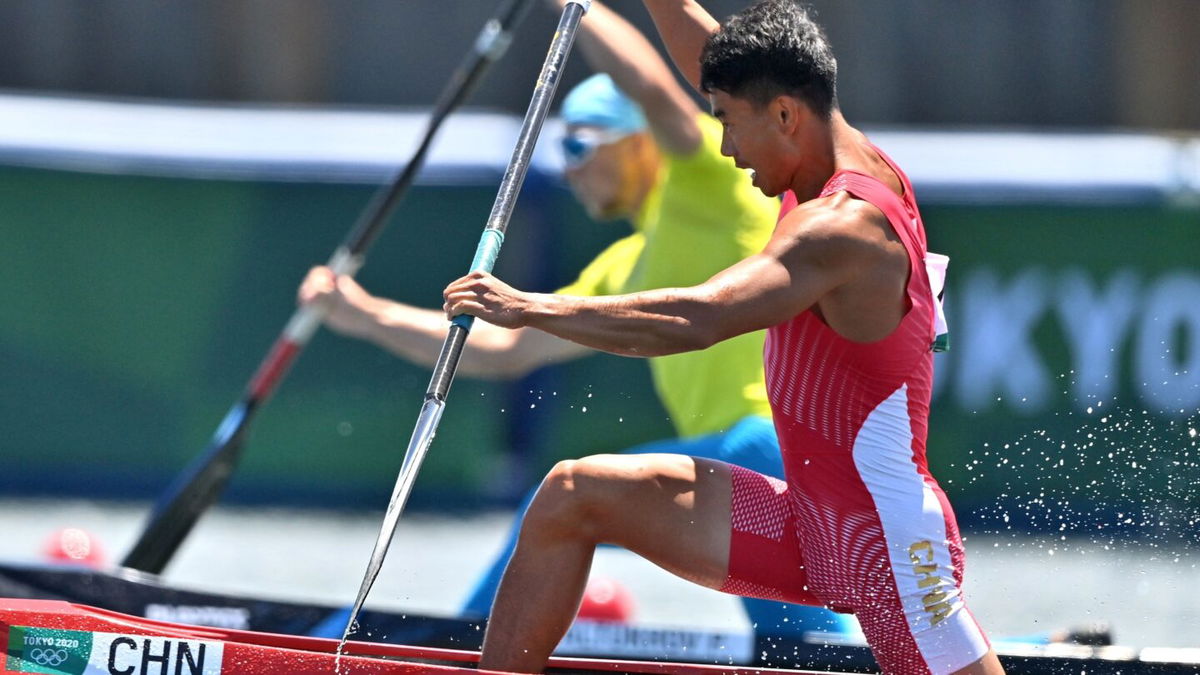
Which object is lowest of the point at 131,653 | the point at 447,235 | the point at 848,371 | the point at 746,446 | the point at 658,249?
the point at 131,653

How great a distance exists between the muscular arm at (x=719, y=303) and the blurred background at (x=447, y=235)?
480 centimetres

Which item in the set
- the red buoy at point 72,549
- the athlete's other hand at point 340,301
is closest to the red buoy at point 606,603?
the athlete's other hand at point 340,301

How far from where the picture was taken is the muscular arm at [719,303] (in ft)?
9.75

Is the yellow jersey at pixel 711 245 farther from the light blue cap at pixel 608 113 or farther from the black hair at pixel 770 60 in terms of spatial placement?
the black hair at pixel 770 60

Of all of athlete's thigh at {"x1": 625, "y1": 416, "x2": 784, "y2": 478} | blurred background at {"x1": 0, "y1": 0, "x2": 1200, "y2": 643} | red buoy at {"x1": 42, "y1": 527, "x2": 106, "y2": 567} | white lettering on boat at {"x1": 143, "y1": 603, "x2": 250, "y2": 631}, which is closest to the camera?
athlete's thigh at {"x1": 625, "y1": 416, "x2": 784, "y2": 478}

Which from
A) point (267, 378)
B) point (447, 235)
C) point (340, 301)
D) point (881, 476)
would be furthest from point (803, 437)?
point (447, 235)

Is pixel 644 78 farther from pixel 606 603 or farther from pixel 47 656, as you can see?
pixel 47 656

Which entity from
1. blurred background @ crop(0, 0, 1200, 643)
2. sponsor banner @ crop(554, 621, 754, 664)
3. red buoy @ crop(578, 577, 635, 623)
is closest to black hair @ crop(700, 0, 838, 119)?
sponsor banner @ crop(554, 621, 754, 664)

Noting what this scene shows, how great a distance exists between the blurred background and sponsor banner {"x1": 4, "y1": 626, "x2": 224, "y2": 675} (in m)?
4.86

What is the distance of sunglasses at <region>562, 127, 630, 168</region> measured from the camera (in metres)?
5.02

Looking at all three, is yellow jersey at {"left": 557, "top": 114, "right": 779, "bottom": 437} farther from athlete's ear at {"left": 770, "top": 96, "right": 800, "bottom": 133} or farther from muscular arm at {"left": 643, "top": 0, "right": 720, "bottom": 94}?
athlete's ear at {"left": 770, "top": 96, "right": 800, "bottom": 133}

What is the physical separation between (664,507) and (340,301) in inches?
83.6

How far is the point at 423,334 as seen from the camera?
4.92 meters

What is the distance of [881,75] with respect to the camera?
28.6ft
